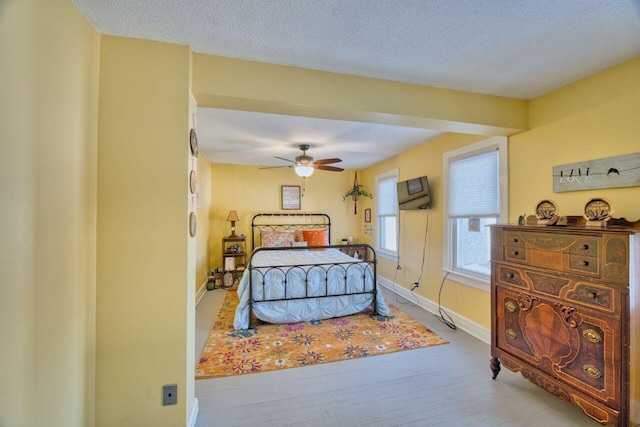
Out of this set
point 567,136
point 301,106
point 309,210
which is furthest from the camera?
point 309,210

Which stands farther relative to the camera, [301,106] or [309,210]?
[309,210]

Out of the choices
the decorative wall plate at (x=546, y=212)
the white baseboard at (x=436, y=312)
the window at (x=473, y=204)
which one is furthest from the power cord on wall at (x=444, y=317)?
the decorative wall plate at (x=546, y=212)

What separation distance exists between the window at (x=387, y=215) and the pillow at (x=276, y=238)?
1.81m

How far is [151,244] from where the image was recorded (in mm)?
1477

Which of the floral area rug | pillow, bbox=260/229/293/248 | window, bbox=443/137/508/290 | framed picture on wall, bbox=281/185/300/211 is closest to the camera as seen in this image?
the floral area rug

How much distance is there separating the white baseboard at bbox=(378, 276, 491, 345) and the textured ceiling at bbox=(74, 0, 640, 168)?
2.49 m

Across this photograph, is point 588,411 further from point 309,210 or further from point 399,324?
point 309,210

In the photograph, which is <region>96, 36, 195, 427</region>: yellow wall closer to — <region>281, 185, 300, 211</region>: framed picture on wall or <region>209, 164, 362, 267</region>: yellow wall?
<region>209, 164, 362, 267</region>: yellow wall

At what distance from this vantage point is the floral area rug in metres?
2.32

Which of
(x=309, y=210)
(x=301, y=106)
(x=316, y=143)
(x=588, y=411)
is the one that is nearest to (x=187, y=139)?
(x=301, y=106)

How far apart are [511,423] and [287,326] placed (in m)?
2.19

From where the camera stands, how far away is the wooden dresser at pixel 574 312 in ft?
4.52

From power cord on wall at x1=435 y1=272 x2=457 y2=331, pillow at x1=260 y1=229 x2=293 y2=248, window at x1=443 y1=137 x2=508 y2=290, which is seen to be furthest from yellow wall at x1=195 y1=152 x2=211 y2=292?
window at x1=443 y1=137 x2=508 y2=290

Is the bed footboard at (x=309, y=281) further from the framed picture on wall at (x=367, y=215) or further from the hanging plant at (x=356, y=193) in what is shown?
the hanging plant at (x=356, y=193)
